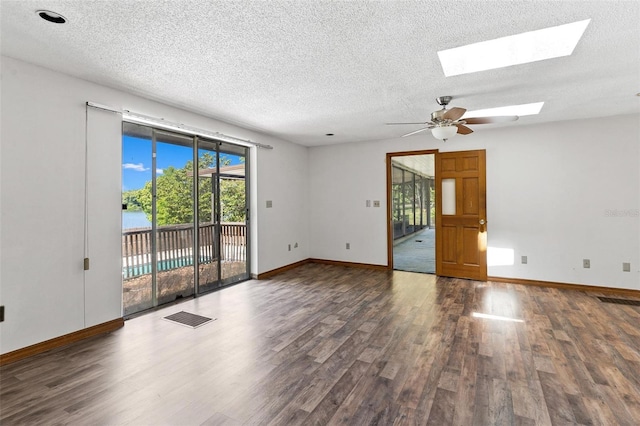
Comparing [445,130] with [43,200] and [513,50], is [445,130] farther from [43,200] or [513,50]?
[43,200]

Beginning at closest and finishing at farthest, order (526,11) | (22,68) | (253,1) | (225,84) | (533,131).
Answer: (253,1)
(526,11)
(22,68)
(225,84)
(533,131)

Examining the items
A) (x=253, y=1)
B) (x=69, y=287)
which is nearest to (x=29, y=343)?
(x=69, y=287)

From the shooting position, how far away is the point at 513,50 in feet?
8.41

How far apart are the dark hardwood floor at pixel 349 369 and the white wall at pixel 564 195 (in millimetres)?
902

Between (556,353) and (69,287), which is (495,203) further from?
(69,287)

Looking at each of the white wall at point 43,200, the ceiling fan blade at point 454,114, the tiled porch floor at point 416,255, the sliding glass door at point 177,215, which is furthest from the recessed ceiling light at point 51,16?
the tiled porch floor at point 416,255

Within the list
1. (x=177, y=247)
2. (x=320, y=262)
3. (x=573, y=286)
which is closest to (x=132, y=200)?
(x=177, y=247)

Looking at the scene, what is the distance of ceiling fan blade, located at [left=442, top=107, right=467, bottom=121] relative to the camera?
10.4 feet

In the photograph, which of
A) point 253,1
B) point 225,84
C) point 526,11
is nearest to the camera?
point 253,1

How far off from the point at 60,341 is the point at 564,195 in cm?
656

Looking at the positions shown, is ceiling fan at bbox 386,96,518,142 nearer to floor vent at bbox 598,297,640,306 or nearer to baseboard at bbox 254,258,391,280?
floor vent at bbox 598,297,640,306

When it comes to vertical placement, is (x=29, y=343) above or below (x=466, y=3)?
below

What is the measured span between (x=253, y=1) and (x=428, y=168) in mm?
10270

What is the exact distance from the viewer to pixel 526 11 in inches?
76.5
